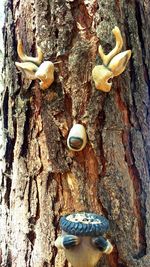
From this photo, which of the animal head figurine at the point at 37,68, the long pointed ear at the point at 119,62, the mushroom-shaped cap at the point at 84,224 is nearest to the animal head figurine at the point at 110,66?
the long pointed ear at the point at 119,62

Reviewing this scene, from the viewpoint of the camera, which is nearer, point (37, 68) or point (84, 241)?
point (84, 241)

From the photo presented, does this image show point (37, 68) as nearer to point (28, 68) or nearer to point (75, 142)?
point (28, 68)

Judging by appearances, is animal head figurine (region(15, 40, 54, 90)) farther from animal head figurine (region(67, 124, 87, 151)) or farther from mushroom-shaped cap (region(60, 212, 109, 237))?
mushroom-shaped cap (region(60, 212, 109, 237))

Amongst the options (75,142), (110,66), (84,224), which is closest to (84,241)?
(84,224)

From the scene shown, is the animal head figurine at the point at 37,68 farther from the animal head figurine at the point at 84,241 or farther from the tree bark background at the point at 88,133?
the animal head figurine at the point at 84,241

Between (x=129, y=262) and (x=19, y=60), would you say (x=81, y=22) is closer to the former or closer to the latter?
(x=19, y=60)

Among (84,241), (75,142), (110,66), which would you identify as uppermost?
(110,66)
